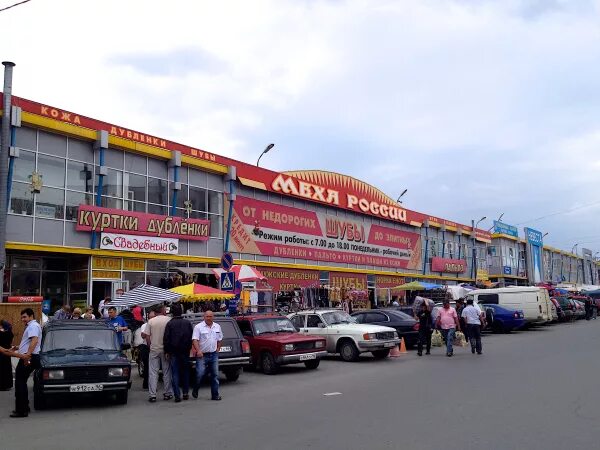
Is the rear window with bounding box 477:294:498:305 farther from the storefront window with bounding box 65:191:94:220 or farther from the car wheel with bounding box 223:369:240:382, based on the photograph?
the storefront window with bounding box 65:191:94:220

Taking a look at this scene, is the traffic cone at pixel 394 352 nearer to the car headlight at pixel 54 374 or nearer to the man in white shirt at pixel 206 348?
the man in white shirt at pixel 206 348

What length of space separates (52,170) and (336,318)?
A: 1218 centimetres

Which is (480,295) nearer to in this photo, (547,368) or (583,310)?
(583,310)

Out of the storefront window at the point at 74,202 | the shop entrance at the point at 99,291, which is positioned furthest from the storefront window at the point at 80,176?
the shop entrance at the point at 99,291

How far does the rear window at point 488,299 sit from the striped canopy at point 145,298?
17953 millimetres

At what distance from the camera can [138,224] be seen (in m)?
24.3

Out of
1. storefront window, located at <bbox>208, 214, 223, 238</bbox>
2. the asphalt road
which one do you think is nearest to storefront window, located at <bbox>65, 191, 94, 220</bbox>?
storefront window, located at <bbox>208, 214, 223, 238</bbox>

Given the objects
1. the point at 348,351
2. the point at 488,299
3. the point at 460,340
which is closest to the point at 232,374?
the point at 348,351

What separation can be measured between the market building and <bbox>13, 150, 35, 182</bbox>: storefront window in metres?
0.04

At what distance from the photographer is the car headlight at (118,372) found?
10.4 meters

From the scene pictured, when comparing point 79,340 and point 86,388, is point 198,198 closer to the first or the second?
point 79,340

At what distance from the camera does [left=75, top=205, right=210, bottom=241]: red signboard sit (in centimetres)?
2253

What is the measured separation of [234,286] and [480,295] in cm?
1643

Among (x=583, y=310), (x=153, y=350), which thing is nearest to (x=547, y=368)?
(x=153, y=350)
